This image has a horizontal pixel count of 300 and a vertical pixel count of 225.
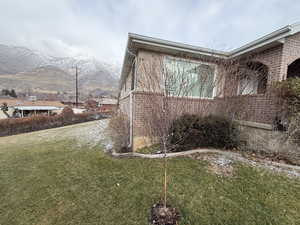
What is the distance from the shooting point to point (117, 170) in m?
4.37

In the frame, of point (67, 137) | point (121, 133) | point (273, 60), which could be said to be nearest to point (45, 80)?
point (67, 137)

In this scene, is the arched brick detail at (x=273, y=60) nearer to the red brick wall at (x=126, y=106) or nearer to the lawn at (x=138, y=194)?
the lawn at (x=138, y=194)

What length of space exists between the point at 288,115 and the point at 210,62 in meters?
3.53

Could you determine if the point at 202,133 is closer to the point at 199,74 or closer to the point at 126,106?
the point at 199,74

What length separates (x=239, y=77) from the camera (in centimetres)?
577

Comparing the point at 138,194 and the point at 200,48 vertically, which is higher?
the point at 200,48

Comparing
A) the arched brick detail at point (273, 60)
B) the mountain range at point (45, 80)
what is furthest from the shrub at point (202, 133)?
the mountain range at point (45, 80)

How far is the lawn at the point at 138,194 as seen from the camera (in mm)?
2680

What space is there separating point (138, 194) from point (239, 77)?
5809 millimetres

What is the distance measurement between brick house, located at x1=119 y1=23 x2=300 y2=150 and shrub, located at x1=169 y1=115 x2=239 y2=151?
72 centimetres

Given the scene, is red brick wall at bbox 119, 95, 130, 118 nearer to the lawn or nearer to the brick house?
the brick house

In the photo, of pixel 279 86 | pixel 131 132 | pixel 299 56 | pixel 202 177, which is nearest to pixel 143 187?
pixel 202 177

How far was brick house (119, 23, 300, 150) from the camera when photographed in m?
5.00

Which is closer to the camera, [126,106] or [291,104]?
[291,104]
